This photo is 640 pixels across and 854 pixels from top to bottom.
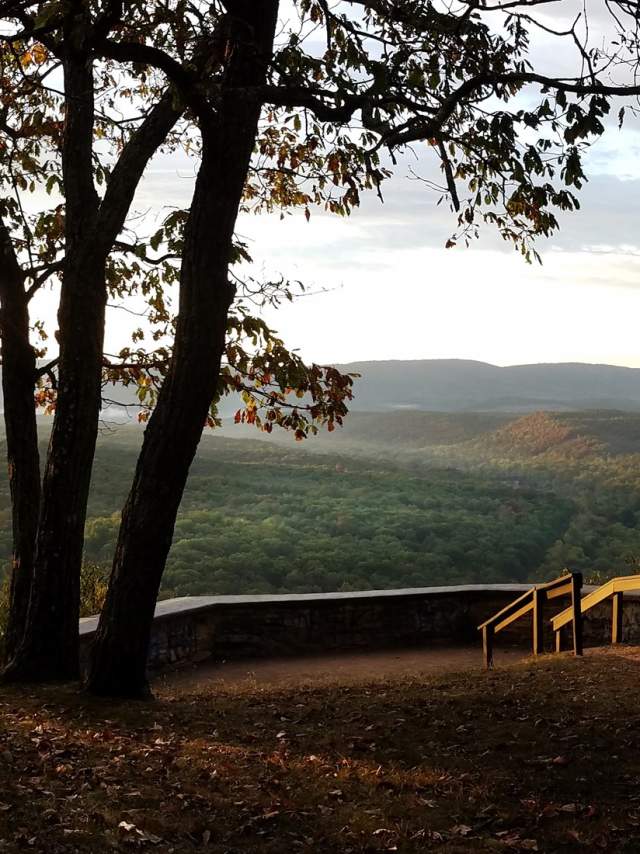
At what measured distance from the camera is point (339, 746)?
19.6 ft

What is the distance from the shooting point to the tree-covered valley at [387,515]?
29641mm

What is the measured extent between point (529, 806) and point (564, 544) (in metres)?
35.8

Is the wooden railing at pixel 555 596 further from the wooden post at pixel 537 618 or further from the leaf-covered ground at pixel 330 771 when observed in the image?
the leaf-covered ground at pixel 330 771

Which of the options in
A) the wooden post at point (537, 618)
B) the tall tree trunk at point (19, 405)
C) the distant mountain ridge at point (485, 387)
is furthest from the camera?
the distant mountain ridge at point (485, 387)

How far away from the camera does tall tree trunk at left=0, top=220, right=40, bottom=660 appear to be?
8469 mm

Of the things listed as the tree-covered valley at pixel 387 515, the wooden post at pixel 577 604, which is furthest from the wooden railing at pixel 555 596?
the tree-covered valley at pixel 387 515

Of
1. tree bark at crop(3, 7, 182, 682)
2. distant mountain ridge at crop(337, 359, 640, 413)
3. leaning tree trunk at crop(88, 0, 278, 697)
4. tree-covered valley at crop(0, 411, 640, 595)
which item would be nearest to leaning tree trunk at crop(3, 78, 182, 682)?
tree bark at crop(3, 7, 182, 682)

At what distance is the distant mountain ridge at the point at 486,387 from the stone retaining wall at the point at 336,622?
383ft

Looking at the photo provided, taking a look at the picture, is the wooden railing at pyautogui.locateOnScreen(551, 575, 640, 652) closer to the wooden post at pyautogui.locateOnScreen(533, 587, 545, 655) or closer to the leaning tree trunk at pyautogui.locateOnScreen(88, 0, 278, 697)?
the wooden post at pyautogui.locateOnScreen(533, 587, 545, 655)

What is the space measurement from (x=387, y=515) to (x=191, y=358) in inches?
1410

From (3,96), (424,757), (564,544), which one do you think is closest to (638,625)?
(424,757)

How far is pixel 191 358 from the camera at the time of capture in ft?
23.0

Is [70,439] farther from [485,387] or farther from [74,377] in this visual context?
[485,387]

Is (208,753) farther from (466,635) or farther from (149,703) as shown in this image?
(466,635)
